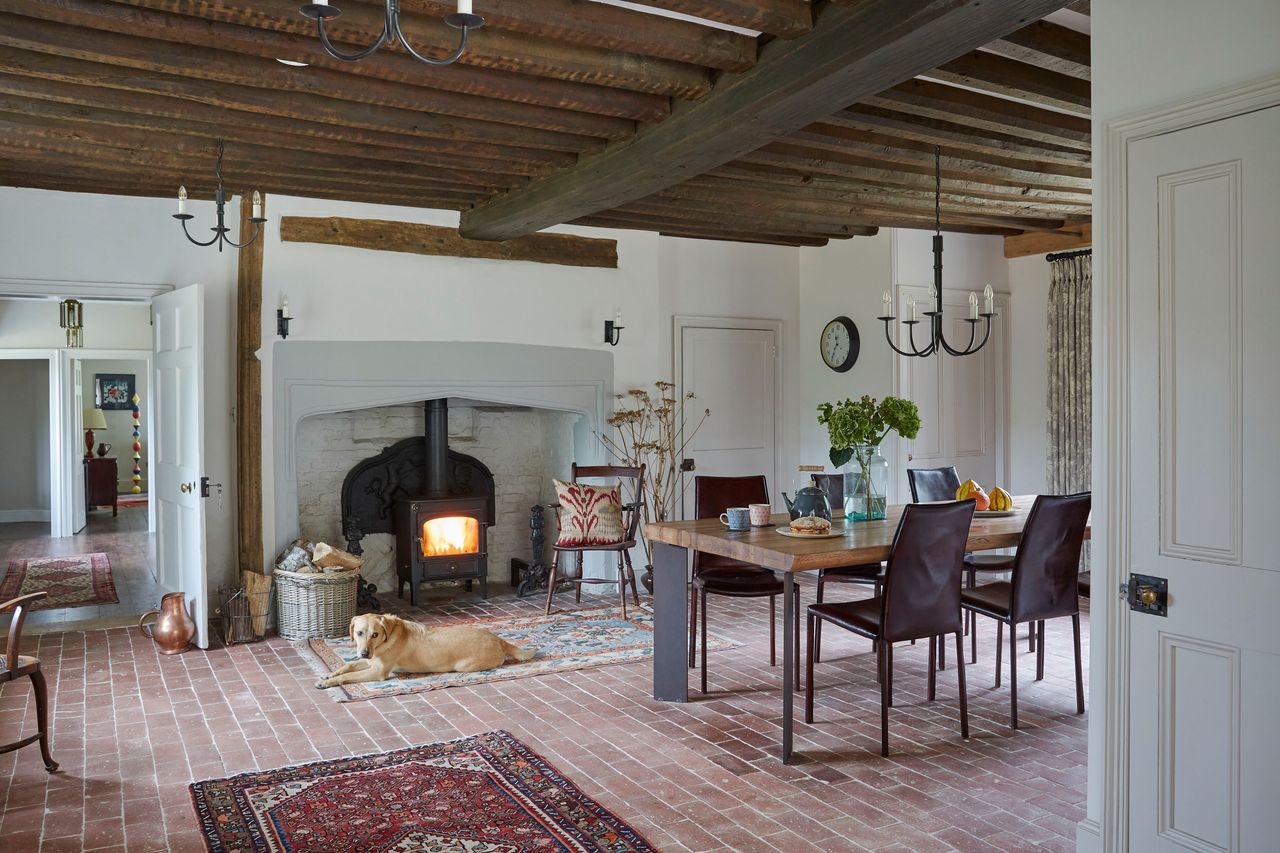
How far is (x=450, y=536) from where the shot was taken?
256 inches

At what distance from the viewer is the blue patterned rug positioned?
463 centimetres

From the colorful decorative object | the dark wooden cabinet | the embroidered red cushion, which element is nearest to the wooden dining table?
the embroidered red cushion

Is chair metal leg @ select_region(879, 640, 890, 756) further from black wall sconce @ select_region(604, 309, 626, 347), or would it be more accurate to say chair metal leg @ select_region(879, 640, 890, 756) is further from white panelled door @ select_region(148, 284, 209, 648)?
black wall sconce @ select_region(604, 309, 626, 347)

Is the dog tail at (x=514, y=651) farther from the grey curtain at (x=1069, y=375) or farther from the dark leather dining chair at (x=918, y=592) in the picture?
the grey curtain at (x=1069, y=375)

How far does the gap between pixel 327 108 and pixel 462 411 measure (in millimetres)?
3383

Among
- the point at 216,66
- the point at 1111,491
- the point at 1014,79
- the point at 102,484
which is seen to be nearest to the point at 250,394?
the point at 216,66

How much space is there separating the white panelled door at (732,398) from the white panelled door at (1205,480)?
4961 millimetres

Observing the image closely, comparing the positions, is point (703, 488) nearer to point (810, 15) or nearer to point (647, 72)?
point (647, 72)

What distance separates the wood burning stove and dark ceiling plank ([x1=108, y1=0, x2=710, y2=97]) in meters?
3.43

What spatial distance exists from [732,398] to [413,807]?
4.94m

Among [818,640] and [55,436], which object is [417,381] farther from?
[55,436]

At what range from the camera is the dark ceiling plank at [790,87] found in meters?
2.69

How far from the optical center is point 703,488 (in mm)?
5312

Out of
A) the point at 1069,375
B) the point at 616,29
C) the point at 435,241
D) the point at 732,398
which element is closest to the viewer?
the point at 616,29
